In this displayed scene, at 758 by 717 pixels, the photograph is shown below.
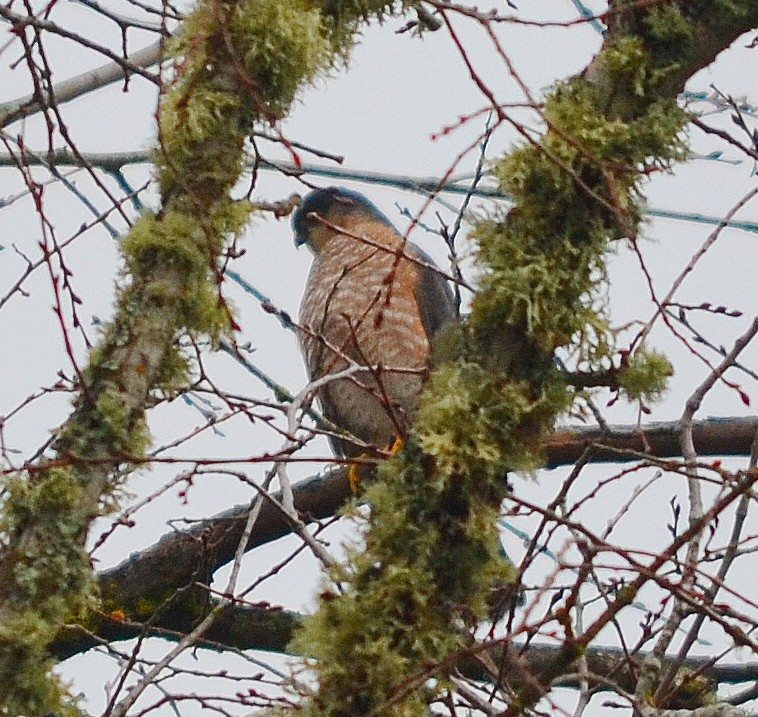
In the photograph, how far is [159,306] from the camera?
2455mm

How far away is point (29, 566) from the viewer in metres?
2.23

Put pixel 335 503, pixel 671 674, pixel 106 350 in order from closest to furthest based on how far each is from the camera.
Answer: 1. pixel 106 350
2. pixel 671 674
3. pixel 335 503

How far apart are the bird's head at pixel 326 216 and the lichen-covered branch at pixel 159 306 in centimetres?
409

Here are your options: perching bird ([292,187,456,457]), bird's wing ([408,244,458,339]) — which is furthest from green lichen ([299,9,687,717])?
bird's wing ([408,244,458,339])

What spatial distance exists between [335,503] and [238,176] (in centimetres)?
231

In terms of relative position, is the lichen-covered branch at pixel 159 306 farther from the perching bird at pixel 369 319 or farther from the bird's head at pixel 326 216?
the bird's head at pixel 326 216

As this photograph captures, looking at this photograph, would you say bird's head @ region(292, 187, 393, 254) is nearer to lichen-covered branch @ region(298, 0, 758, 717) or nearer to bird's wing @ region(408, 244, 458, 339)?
bird's wing @ region(408, 244, 458, 339)

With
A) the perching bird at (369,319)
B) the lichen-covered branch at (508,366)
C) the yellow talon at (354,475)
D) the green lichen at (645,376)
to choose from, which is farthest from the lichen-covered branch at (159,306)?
the perching bird at (369,319)

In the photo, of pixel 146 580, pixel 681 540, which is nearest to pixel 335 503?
pixel 146 580

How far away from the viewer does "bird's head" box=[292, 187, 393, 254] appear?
691 cm

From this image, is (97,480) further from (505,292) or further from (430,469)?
(505,292)

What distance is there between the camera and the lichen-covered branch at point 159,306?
2.24 m

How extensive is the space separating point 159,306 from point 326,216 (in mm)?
4654

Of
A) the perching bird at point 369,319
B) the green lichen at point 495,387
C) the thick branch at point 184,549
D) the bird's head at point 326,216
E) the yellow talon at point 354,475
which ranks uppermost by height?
→ the bird's head at point 326,216
